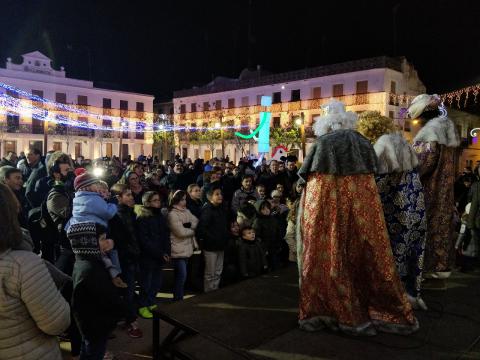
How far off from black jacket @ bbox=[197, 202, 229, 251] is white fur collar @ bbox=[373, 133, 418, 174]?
2.52m

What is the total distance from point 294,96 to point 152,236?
1278 inches

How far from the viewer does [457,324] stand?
10.4ft

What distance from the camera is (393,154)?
3211 mm

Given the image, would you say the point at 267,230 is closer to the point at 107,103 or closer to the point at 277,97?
the point at 277,97

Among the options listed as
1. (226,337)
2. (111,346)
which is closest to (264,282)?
(226,337)

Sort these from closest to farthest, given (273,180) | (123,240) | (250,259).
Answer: (123,240), (250,259), (273,180)

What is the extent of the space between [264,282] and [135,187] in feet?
9.18

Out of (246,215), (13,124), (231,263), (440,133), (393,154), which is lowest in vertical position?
(231,263)

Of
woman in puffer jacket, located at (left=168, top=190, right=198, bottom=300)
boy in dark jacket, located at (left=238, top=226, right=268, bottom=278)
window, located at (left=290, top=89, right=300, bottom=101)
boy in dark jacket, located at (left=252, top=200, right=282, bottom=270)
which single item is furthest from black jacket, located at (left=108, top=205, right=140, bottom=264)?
window, located at (left=290, top=89, right=300, bottom=101)

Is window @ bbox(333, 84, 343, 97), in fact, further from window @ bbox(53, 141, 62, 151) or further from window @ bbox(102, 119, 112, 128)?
window @ bbox(53, 141, 62, 151)

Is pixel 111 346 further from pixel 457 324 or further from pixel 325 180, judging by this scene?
pixel 457 324

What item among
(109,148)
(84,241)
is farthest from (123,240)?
(109,148)

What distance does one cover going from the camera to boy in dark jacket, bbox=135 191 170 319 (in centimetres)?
463

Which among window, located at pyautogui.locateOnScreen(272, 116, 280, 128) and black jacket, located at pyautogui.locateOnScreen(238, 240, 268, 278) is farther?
window, located at pyautogui.locateOnScreen(272, 116, 280, 128)
